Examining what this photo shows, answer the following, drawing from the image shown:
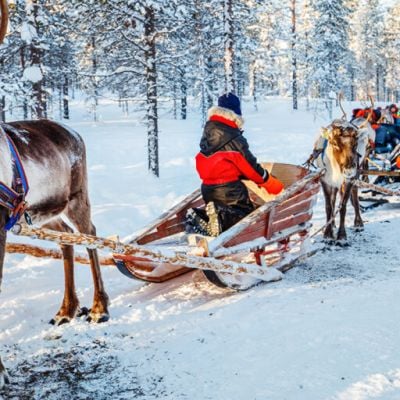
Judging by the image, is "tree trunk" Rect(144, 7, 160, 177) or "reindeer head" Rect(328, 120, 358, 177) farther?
"tree trunk" Rect(144, 7, 160, 177)

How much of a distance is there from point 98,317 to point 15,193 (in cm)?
163

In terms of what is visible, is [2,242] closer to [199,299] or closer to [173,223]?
[199,299]

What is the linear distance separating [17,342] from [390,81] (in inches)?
2981

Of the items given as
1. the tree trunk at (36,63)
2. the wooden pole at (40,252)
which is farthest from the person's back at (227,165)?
the tree trunk at (36,63)

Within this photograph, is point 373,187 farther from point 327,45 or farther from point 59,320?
point 327,45

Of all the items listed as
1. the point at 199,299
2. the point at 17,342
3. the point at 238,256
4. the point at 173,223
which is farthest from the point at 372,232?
the point at 17,342

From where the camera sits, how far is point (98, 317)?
4773mm

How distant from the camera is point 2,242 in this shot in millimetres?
3787

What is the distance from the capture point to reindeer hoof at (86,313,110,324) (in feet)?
15.6

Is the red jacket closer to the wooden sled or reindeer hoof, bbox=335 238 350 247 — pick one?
the wooden sled

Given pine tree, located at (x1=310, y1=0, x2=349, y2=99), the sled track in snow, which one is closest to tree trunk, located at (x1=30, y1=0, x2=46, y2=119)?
the sled track in snow

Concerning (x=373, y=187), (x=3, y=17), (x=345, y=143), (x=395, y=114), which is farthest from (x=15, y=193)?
(x=395, y=114)

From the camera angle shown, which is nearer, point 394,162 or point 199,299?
point 199,299

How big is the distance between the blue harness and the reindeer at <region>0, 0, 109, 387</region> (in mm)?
34
